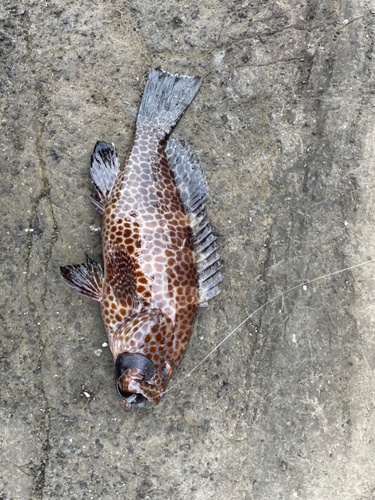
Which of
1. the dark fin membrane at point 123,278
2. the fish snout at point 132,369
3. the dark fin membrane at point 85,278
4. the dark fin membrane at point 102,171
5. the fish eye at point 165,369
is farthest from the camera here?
the dark fin membrane at point 102,171

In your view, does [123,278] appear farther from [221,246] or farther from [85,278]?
[221,246]

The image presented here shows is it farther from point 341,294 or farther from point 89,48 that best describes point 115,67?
point 341,294

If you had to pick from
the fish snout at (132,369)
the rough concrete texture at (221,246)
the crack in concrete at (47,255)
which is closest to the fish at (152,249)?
the fish snout at (132,369)

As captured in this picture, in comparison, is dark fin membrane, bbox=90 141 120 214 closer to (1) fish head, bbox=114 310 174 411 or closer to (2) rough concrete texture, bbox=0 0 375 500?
(2) rough concrete texture, bbox=0 0 375 500

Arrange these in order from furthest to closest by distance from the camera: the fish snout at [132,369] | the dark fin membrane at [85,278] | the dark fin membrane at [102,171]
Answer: the dark fin membrane at [102,171]
the dark fin membrane at [85,278]
the fish snout at [132,369]

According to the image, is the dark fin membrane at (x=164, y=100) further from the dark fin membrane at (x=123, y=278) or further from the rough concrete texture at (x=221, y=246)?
the dark fin membrane at (x=123, y=278)

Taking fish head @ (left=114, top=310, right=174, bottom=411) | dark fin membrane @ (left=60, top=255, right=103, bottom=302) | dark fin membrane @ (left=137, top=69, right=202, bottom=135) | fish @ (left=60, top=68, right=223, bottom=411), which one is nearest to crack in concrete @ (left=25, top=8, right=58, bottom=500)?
dark fin membrane @ (left=60, top=255, right=103, bottom=302)

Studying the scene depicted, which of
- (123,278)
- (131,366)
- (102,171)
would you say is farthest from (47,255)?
(131,366)
